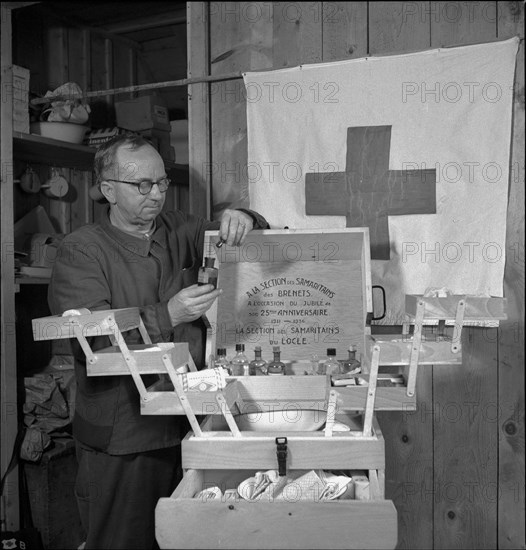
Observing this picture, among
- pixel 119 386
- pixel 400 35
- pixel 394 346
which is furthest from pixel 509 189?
pixel 119 386

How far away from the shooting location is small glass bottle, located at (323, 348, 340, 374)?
1787 mm

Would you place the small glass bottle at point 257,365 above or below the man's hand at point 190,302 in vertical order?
below

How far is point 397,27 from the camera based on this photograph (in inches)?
82.4

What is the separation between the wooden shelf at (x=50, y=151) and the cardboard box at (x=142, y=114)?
0.28 m

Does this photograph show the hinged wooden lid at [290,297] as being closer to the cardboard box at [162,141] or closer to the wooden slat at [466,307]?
the wooden slat at [466,307]

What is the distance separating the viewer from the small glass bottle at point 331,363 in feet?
5.86

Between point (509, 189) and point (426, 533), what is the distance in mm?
1120

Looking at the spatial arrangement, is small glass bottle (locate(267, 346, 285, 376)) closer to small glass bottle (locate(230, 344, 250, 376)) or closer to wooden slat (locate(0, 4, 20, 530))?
small glass bottle (locate(230, 344, 250, 376))

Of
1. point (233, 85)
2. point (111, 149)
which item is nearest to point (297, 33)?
point (233, 85)

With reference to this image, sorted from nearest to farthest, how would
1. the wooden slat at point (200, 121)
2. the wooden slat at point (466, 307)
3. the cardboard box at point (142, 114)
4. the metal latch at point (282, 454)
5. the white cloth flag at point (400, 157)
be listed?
the metal latch at point (282, 454), the wooden slat at point (466, 307), the white cloth flag at point (400, 157), the wooden slat at point (200, 121), the cardboard box at point (142, 114)

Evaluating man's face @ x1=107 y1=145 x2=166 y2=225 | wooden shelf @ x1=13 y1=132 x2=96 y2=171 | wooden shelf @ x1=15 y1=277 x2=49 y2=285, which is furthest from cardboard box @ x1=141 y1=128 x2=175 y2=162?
man's face @ x1=107 y1=145 x2=166 y2=225

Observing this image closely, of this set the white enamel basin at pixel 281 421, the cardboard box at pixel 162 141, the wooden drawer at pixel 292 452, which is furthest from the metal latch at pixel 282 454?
the cardboard box at pixel 162 141

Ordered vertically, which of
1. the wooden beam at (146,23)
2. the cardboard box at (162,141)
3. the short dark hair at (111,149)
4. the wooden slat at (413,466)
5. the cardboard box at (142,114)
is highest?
the wooden beam at (146,23)

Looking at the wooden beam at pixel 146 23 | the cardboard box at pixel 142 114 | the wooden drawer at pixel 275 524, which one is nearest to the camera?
the wooden drawer at pixel 275 524
